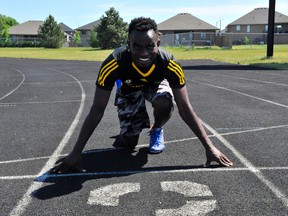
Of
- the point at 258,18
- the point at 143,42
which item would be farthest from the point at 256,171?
the point at 258,18

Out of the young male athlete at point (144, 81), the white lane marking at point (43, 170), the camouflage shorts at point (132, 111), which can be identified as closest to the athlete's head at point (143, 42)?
the young male athlete at point (144, 81)

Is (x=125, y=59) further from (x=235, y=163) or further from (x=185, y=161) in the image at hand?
(x=235, y=163)

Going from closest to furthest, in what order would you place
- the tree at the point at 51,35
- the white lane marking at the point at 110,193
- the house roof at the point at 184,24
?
the white lane marking at the point at 110,193, the tree at the point at 51,35, the house roof at the point at 184,24

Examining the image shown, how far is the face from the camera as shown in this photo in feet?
13.5

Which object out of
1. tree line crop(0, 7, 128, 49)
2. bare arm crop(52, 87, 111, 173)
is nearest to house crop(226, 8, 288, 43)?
tree line crop(0, 7, 128, 49)

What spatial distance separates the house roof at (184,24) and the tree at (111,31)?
17.7 metres

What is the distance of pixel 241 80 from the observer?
577 inches

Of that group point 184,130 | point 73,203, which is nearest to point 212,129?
point 184,130

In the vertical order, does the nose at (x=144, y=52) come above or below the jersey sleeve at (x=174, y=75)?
above

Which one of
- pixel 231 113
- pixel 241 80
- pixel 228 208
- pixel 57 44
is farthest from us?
pixel 57 44

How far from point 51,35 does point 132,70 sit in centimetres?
6951

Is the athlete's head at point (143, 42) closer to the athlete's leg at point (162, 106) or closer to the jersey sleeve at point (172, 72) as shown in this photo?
the jersey sleeve at point (172, 72)

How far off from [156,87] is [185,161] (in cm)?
97

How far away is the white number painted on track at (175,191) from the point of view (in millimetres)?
3342
